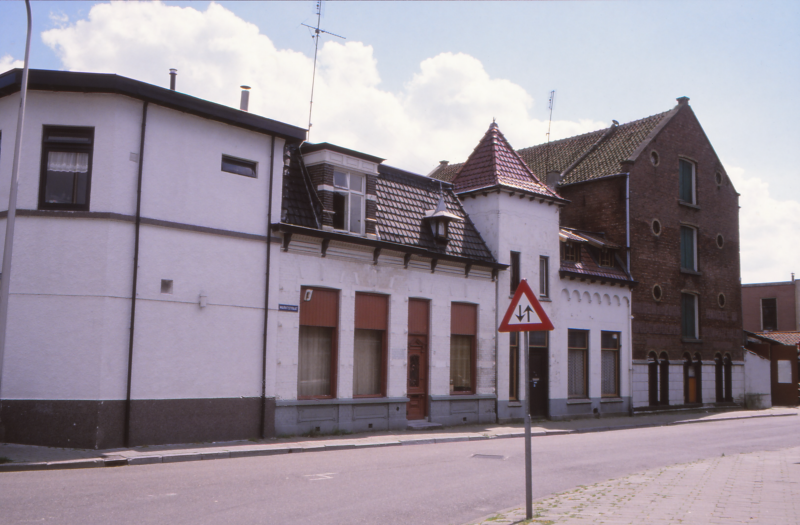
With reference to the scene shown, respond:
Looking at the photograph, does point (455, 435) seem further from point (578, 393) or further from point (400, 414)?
point (578, 393)

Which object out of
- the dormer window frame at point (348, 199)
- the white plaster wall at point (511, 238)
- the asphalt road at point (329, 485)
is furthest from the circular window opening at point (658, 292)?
the dormer window frame at point (348, 199)

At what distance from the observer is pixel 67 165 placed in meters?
14.5

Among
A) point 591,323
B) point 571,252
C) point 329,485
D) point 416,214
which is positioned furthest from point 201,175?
point 591,323

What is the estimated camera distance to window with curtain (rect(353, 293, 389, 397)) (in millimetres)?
19078

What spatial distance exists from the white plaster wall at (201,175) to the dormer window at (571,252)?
13667 mm

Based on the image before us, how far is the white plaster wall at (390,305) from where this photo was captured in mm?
17031

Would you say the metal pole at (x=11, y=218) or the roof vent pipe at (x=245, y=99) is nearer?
the metal pole at (x=11, y=218)

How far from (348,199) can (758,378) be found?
27769mm

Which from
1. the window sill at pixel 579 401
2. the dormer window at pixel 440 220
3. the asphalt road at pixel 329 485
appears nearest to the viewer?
the asphalt road at pixel 329 485

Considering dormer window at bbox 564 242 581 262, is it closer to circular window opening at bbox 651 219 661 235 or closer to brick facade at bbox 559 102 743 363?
brick facade at bbox 559 102 743 363

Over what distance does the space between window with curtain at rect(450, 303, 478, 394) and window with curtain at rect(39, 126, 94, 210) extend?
11384 mm

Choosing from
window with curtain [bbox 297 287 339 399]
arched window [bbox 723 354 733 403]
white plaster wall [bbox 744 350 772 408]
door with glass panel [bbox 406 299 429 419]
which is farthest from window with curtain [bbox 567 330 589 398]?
white plaster wall [bbox 744 350 772 408]

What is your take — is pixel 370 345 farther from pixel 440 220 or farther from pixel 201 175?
pixel 201 175

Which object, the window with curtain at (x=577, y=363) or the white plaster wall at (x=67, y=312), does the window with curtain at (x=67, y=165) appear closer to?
the white plaster wall at (x=67, y=312)
